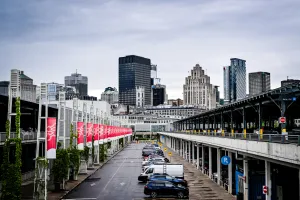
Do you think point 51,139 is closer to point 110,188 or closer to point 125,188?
point 110,188

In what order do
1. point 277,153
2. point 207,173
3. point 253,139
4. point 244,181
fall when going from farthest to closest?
point 207,173, point 244,181, point 253,139, point 277,153

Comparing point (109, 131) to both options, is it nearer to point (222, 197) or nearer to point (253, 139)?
point (222, 197)

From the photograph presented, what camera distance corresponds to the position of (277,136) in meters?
19.8

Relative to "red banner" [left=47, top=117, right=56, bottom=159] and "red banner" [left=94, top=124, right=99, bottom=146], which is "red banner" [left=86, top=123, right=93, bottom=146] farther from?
"red banner" [left=47, top=117, right=56, bottom=159]

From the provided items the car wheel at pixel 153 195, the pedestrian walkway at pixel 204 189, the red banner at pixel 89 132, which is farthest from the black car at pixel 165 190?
the red banner at pixel 89 132

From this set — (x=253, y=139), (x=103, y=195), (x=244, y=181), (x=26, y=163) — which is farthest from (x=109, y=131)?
(x=253, y=139)

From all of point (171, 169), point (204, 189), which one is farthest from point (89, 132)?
point (204, 189)

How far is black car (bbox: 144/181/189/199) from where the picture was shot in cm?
3228

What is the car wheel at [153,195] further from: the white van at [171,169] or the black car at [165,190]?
the white van at [171,169]

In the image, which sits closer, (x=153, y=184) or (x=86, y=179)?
(x=153, y=184)

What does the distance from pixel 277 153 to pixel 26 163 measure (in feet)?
115

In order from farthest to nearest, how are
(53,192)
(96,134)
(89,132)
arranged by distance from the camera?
(96,134)
(89,132)
(53,192)

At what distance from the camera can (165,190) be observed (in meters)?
32.7

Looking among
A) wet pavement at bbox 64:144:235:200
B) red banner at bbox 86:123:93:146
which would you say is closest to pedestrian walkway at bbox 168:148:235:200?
wet pavement at bbox 64:144:235:200
